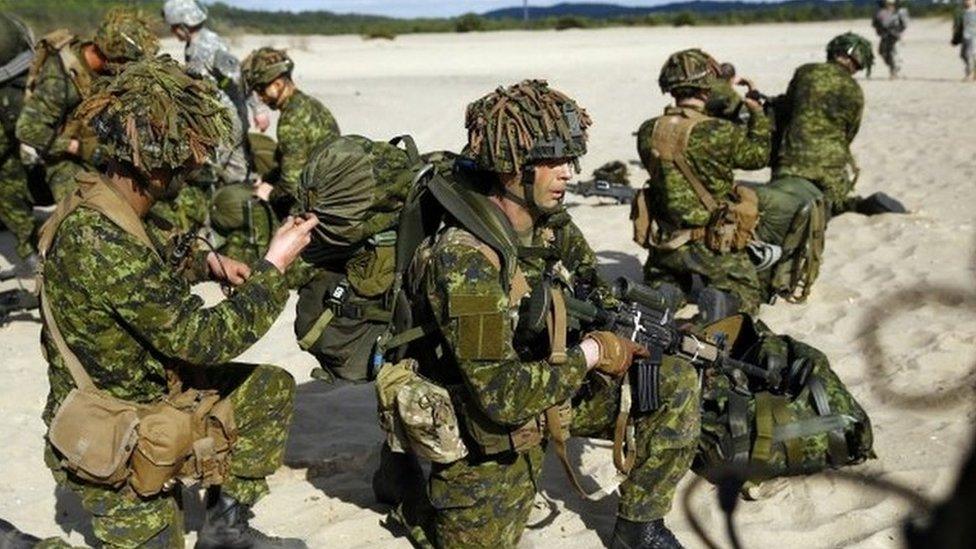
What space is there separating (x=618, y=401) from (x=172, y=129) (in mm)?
1920

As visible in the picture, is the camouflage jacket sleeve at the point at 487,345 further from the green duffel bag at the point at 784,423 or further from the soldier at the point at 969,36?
the soldier at the point at 969,36

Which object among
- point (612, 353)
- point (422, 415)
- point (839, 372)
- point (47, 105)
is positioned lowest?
point (839, 372)

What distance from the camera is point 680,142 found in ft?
19.9

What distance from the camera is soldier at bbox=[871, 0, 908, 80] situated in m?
18.3

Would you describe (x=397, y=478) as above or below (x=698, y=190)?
below

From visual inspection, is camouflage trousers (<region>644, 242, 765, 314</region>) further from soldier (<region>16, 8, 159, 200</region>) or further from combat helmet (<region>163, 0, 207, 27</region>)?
combat helmet (<region>163, 0, 207, 27</region>)

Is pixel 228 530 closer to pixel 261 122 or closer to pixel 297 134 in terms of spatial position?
pixel 297 134

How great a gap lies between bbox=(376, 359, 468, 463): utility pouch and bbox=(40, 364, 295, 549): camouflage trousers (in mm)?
474

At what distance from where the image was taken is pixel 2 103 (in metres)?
7.34

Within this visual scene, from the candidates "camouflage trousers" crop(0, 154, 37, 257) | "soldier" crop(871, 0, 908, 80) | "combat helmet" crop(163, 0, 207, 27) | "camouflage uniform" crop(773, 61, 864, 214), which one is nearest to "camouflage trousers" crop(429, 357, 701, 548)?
"camouflage uniform" crop(773, 61, 864, 214)

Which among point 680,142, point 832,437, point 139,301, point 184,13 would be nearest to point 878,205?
point 680,142

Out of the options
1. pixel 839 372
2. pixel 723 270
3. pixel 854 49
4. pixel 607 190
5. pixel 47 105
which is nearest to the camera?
pixel 839 372

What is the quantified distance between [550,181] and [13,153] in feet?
17.3

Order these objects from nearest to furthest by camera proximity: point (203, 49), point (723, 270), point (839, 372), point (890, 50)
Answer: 1. point (839, 372)
2. point (723, 270)
3. point (203, 49)
4. point (890, 50)
